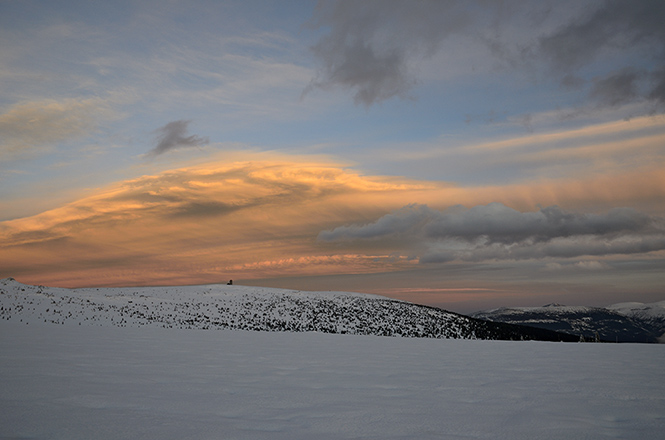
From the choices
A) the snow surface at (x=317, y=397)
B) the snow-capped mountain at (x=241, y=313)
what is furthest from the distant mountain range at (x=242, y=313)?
the snow surface at (x=317, y=397)

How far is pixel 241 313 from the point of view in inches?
1681

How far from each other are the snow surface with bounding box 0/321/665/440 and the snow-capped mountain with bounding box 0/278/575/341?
2028 cm

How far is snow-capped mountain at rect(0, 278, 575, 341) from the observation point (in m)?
32.5

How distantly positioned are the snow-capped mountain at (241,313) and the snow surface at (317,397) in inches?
798

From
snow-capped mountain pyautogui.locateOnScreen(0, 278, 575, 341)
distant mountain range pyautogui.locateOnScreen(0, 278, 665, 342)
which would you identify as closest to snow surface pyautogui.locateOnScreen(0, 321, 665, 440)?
snow-capped mountain pyautogui.locateOnScreen(0, 278, 575, 341)

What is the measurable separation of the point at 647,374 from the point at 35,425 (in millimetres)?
10462

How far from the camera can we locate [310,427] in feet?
16.1

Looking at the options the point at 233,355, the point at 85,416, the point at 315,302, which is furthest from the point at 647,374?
the point at 315,302

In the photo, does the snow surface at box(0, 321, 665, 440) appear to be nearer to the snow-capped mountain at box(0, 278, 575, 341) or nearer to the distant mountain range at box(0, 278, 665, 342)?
the snow-capped mountain at box(0, 278, 575, 341)

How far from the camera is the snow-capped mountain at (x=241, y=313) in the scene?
32.5 m

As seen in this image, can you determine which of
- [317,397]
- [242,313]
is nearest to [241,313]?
[242,313]

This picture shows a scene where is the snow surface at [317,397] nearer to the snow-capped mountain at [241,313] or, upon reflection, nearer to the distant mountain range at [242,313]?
the snow-capped mountain at [241,313]

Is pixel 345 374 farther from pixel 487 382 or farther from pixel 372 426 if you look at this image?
pixel 372 426

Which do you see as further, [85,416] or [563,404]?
[563,404]
